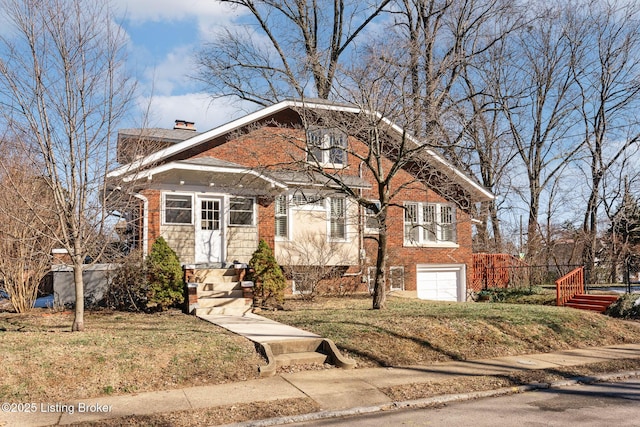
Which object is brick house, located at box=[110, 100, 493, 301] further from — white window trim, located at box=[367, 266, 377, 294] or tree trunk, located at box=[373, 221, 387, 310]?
tree trunk, located at box=[373, 221, 387, 310]

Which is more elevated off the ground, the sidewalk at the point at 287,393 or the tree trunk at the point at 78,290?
the tree trunk at the point at 78,290

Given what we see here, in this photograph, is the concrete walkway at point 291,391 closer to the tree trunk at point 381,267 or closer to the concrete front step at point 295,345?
the concrete front step at point 295,345

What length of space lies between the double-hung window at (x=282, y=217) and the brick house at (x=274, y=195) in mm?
32

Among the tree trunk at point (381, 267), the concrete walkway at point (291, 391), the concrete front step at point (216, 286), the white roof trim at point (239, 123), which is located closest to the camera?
the concrete walkway at point (291, 391)

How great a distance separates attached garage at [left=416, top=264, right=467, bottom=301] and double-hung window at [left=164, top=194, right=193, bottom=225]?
9384mm

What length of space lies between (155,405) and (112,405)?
0.53 m

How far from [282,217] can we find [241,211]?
1.64 m

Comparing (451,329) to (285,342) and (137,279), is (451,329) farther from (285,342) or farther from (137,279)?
(137,279)

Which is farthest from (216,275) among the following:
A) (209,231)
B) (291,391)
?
(291,391)

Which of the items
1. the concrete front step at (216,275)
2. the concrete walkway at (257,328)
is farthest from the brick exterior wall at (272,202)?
the concrete walkway at (257,328)

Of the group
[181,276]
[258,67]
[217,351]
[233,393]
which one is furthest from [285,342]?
[258,67]

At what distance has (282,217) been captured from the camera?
56.7 ft

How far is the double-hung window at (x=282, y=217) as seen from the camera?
17.2m

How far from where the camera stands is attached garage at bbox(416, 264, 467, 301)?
21.1 meters
